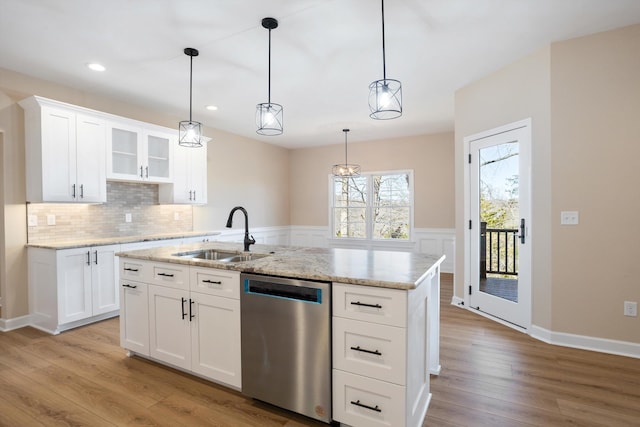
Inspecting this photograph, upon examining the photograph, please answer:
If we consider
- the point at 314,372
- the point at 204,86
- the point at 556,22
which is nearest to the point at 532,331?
the point at 314,372

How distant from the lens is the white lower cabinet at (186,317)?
7.22 ft

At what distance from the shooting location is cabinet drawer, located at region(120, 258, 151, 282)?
2.62 m

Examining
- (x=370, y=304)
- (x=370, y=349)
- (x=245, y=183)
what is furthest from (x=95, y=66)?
(x=370, y=349)

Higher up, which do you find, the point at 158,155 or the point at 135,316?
the point at 158,155

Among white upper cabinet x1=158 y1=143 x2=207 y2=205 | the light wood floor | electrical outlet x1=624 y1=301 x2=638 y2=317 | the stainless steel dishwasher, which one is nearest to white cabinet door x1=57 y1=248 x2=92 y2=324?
the light wood floor

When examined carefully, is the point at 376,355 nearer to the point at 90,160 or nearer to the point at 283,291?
the point at 283,291

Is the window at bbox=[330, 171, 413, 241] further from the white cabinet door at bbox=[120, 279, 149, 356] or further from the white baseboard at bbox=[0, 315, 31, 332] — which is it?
the white baseboard at bbox=[0, 315, 31, 332]

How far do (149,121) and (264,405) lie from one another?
430 centimetres

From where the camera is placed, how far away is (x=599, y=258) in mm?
2914

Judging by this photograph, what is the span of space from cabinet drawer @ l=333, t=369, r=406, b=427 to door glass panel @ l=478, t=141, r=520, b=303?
2515 millimetres

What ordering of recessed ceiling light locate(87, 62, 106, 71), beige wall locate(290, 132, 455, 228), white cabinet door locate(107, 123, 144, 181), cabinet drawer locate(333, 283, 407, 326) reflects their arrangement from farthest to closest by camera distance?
beige wall locate(290, 132, 455, 228)
white cabinet door locate(107, 123, 144, 181)
recessed ceiling light locate(87, 62, 106, 71)
cabinet drawer locate(333, 283, 407, 326)

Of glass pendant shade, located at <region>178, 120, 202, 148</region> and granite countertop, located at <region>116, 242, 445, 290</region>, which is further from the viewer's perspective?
glass pendant shade, located at <region>178, 120, 202, 148</region>

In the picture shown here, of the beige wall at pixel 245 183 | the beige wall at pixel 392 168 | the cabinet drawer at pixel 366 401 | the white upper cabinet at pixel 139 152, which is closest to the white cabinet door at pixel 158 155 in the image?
the white upper cabinet at pixel 139 152

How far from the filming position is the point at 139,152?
4.35 meters
